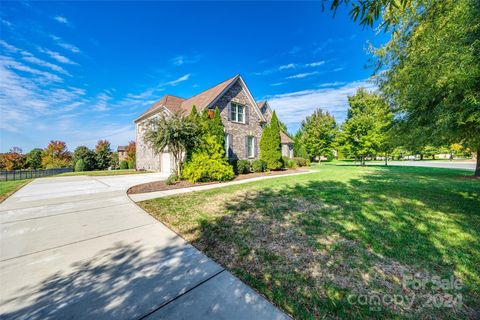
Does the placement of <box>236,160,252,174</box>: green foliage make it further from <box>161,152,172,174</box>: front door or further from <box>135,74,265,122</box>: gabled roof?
<box>161,152,172,174</box>: front door

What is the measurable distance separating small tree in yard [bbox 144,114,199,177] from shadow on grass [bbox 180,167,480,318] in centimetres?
541

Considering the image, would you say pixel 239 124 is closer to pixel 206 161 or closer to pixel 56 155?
pixel 206 161

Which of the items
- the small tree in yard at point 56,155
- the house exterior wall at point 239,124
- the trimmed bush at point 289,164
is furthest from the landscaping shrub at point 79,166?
the trimmed bush at point 289,164

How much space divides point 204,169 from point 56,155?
118 feet

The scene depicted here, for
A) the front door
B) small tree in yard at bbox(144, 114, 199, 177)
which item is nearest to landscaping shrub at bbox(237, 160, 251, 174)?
small tree in yard at bbox(144, 114, 199, 177)

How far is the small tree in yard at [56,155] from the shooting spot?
29.5 meters

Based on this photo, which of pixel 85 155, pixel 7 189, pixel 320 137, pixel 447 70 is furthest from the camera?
pixel 320 137

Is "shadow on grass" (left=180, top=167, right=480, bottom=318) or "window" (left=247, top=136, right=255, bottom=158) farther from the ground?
"window" (left=247, top=136, right=255, bottom=158)

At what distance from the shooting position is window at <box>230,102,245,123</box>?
1543 centimetres

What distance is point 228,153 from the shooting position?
14.8m

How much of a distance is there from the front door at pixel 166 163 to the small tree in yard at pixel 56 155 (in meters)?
25.0

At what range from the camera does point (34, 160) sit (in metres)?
31.7

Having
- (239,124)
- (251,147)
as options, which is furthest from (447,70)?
(251,147)

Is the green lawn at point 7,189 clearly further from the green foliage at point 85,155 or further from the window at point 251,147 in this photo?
the green foliage at point 85,155
